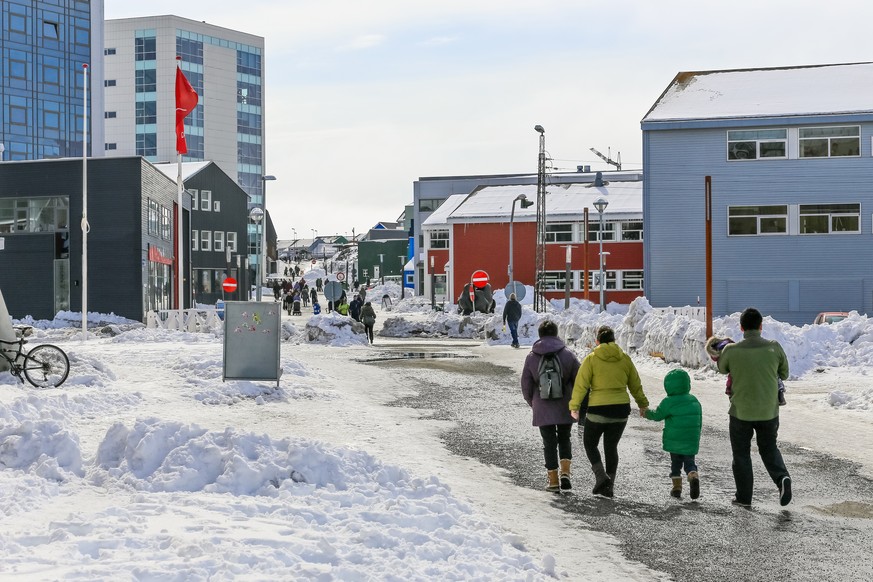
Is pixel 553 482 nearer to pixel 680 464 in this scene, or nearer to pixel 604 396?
pixel 604 396

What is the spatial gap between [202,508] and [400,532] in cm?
151

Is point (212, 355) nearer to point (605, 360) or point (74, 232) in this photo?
point (605, 360)

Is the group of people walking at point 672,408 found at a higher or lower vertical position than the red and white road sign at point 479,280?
lower

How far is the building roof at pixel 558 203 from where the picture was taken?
6538 centimetres

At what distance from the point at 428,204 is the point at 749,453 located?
94776 millimetres

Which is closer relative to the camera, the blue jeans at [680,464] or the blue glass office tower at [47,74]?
the blue jeans at [680,464]

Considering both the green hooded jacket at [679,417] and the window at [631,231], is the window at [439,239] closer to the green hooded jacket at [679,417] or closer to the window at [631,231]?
the window at [631,231]

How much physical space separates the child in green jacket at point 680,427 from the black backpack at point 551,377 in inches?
34.5

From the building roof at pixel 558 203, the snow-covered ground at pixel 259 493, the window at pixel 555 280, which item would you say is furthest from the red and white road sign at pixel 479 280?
the snow-covered ground at pixel 259 493

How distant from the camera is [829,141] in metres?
39.7

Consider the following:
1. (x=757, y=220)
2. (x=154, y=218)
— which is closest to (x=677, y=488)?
(x=757, y=220)

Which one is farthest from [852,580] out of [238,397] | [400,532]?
[238,397]

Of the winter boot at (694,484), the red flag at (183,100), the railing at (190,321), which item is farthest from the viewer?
the railing at (190,321)

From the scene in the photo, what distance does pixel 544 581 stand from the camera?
20.8ft
